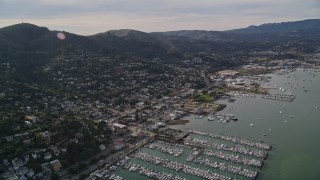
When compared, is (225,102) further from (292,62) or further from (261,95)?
(292,62)

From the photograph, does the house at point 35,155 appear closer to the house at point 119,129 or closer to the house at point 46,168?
the house at point 46,168

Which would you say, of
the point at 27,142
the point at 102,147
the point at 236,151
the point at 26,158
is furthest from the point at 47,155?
the point at 236,151

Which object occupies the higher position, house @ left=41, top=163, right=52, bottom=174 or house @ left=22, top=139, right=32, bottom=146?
house @ left=22, top=139, right=32, bottom=146

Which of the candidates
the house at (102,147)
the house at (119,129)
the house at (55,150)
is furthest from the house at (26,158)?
the house at (119,129)

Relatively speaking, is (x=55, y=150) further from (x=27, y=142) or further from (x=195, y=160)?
(x=195, y=160)

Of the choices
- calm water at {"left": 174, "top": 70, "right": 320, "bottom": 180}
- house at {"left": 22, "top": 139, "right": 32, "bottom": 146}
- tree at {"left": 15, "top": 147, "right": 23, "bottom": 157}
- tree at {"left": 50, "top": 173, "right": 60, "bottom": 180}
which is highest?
house at {"left": 22, "top": 139, "right": 32, "bottom": 146}

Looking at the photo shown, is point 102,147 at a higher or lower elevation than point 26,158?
lower

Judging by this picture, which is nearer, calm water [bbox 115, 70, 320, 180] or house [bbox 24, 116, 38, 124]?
calm water [bbox 115, 70, 320, 180]

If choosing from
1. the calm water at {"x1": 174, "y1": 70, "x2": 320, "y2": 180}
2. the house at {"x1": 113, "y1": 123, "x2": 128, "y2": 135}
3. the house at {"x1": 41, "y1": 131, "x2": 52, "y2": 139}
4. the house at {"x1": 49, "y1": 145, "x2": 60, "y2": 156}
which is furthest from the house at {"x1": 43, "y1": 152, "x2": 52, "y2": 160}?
the calm water at {"x1": 174, "y1": 70, "x2": 320, "y2": 180}

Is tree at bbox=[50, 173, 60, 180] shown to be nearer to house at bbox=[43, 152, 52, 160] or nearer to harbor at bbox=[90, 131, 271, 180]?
house at bbox=[43, 152, 52, 160]

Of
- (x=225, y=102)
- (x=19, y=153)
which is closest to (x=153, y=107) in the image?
(x=225, y=102)
